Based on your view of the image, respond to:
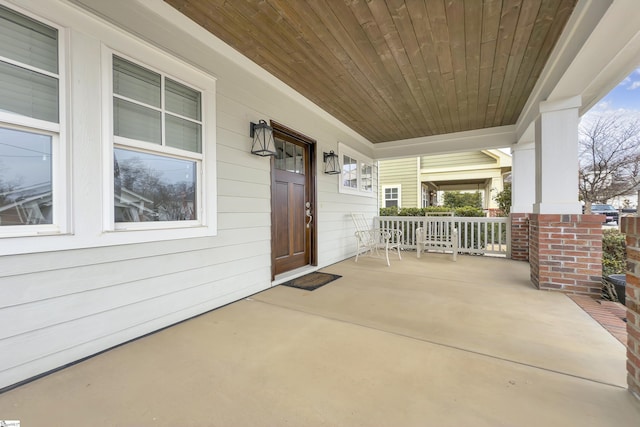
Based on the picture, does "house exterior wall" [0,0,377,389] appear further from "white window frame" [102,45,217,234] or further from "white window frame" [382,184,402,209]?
"white window frame" [382,184,402,209]

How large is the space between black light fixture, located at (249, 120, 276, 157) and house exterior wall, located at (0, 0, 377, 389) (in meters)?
0.09

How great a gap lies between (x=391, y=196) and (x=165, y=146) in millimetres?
8950

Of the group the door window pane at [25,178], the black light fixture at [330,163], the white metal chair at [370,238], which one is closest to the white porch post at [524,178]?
the white metal chair at [370,238]

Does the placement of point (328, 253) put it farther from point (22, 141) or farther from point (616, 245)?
point (616, 245)

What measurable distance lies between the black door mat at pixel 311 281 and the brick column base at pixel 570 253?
2620mm

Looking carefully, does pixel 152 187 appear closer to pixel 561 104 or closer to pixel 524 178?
pixel 561 104

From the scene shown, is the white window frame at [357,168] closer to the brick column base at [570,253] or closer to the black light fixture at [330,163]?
the black light fixture at [330,163]

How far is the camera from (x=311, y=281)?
3605 millimetres

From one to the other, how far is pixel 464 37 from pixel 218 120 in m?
2.62

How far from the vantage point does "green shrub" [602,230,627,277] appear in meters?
3.75

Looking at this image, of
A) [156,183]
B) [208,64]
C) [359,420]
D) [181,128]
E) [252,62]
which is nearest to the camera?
[359,420]

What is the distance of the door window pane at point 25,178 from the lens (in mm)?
1477

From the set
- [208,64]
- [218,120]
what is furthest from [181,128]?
[208,64]

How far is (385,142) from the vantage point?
21.2ft
